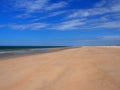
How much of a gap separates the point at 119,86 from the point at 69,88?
149 centimetres

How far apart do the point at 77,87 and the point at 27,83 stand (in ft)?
5.32

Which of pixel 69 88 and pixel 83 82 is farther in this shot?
pixel 83 82

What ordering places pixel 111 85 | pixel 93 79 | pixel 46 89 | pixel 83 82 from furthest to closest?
pixel 93 79 → pixel 83 82 → pixel 111 85 → pixel 46 89

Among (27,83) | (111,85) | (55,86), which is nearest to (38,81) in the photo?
(27,83)

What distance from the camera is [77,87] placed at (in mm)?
5426

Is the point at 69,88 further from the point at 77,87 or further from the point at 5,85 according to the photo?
the point at 5,85

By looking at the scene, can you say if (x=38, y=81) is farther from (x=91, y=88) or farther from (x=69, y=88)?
(x=91, y=88)

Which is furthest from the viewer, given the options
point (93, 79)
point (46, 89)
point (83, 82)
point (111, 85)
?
point (93, 79)

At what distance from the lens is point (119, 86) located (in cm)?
545

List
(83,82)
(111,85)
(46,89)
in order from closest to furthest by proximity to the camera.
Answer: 1. (46,89)
2. (111,85)
3. (83,82)

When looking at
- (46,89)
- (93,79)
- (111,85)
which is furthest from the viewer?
(93,79)

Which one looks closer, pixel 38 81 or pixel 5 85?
pixel 5 85

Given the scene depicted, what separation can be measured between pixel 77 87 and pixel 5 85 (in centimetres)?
223

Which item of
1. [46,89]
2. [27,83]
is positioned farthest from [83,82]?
[27,83]
